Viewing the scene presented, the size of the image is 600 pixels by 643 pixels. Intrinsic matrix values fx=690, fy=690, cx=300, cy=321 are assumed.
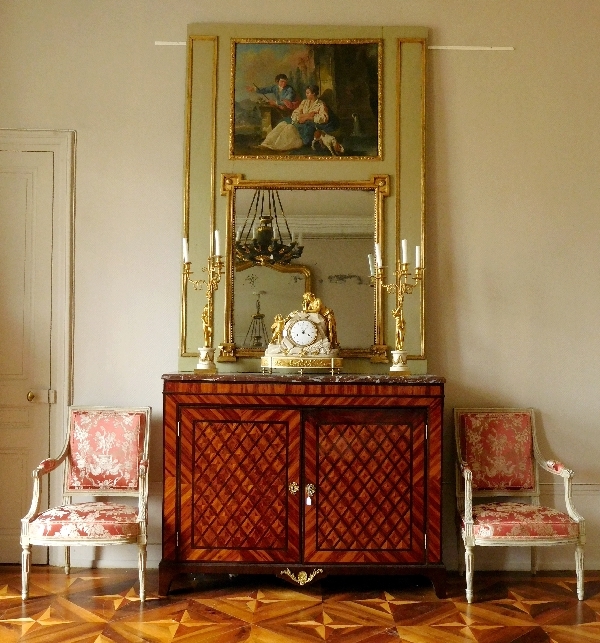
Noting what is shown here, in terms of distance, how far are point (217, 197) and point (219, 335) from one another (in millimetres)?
825

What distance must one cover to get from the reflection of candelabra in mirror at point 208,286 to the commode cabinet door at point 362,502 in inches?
27.6

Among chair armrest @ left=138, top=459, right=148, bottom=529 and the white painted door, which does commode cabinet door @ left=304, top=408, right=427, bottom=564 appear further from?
the white painted door

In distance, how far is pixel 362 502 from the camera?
11.5 ft

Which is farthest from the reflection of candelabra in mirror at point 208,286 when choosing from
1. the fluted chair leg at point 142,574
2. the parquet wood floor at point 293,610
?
the parquet wood floor at point 293,610

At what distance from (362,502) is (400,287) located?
123 cm

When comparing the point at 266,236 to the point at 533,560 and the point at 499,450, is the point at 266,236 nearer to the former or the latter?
the point at 499,450

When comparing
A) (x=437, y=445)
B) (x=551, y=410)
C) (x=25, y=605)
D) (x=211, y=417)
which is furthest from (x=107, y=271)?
(x=551, y=410)

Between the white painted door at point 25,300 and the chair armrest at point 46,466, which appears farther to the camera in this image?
the white painted door at point 25,300

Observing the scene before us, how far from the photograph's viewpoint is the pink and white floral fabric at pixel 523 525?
3465 millimetres

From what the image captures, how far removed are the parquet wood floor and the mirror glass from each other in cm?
135

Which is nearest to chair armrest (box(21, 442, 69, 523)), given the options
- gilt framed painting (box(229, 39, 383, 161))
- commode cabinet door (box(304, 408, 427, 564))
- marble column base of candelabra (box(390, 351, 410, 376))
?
commode cabinet door (box(304, 408, 427, 564))

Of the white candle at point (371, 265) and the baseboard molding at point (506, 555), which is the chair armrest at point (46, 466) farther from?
the baseboard molding at point (506, 555)

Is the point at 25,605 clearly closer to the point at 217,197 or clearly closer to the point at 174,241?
the point at 174,241

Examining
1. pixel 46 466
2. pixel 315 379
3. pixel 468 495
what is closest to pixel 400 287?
pixel 315 379
